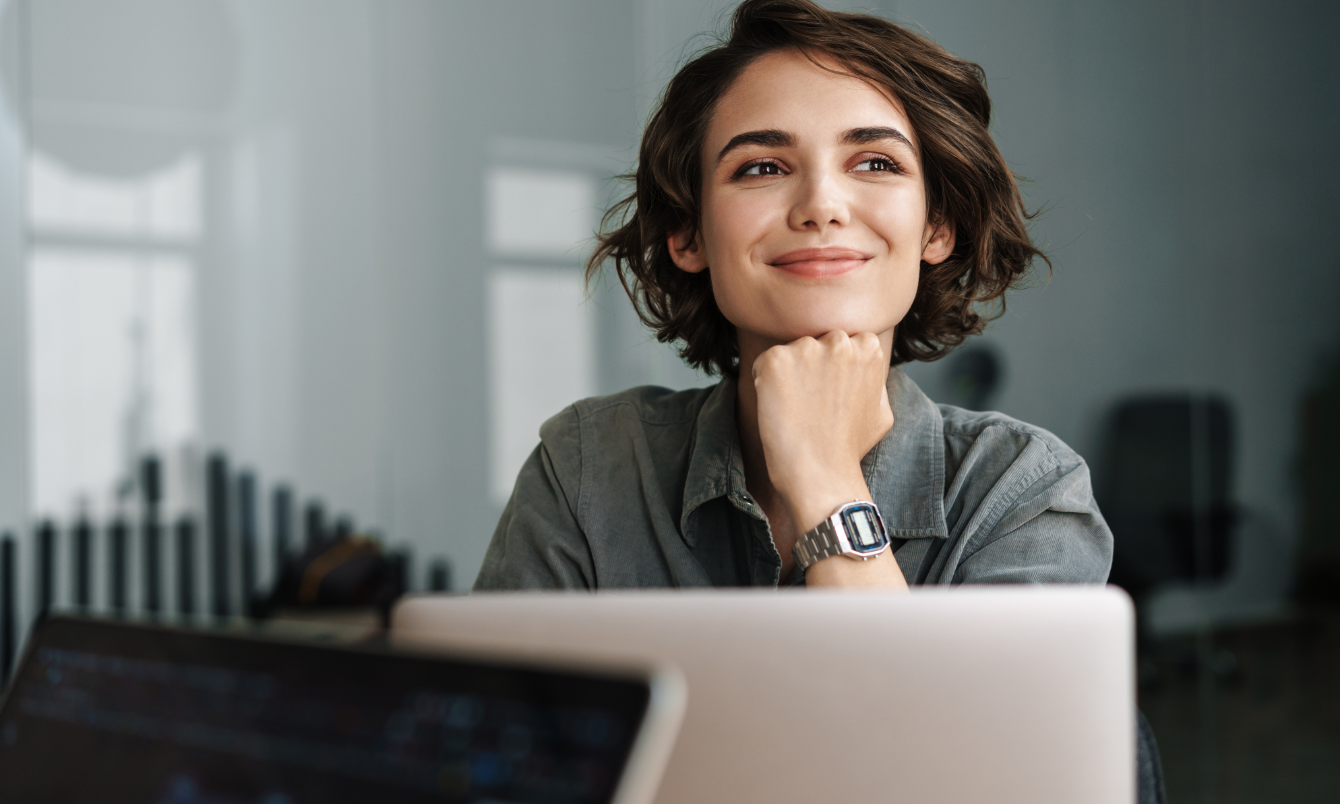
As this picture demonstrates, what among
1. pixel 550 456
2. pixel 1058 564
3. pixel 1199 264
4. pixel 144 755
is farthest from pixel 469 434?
pixel 144 755

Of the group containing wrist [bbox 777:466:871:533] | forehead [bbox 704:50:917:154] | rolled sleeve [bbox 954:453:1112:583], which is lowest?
rolled sleeve [bbox 954:453:1112:583]

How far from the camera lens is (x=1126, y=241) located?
9.91ft

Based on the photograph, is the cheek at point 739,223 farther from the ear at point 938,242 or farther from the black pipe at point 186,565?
the black pipe at point 186,565

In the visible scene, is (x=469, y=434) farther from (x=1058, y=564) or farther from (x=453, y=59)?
(x=1058, y=564)

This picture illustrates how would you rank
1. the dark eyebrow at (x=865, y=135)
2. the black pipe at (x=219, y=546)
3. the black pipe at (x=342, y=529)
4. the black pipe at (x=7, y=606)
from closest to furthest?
the dark eyebrow at (x=865, y=135) → the black pipe at (x=7, y=606) → the black pipe at (x=219, y=546) → the black pipe at (x=342, y=529)

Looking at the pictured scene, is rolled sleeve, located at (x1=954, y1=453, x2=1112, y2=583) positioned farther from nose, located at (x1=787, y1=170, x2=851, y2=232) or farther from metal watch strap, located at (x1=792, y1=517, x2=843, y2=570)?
nose, located at (x1=787, y1=170, x2=851, y2=232)

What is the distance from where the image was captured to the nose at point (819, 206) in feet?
3.74

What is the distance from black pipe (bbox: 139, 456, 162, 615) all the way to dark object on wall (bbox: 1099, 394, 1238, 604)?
269cm

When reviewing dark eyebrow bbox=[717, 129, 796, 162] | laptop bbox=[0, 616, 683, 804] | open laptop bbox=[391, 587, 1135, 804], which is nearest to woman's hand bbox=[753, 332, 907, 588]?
dark eyebrow bbox=[717, 129, 796, 162]

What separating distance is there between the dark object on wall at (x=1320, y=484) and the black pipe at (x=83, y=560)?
3.35 meters

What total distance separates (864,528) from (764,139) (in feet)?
1.60

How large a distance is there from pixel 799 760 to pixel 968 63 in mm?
1045

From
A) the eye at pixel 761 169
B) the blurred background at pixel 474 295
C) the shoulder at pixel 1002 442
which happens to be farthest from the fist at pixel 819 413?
the blurred background at pixel 474 295

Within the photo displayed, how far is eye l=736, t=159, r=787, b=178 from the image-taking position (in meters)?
1.21
